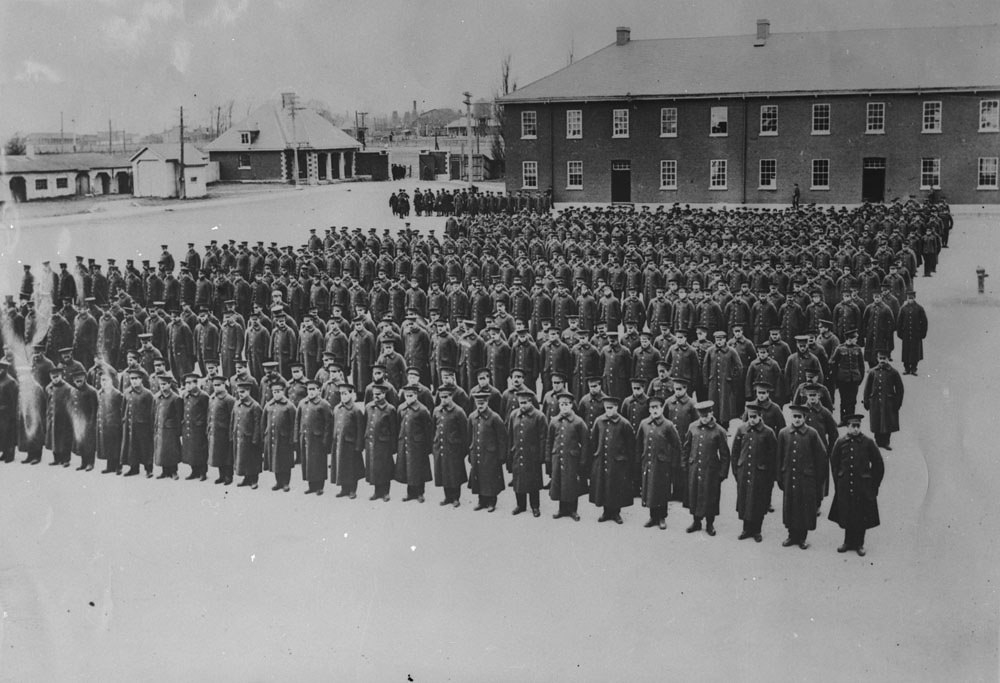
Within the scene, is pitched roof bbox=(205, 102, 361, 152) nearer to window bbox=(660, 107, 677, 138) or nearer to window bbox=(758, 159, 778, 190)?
window bbox=(660, 107, 677, 138)

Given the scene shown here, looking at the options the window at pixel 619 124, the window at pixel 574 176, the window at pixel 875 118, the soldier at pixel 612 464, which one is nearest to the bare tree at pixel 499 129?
the window at pixel 574 176

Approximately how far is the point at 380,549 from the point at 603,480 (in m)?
2.13

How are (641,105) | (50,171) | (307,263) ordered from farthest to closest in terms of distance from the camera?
(641,105)
(307,263)
(50,171)

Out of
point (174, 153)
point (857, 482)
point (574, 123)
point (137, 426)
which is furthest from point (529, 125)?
point (857, 482)

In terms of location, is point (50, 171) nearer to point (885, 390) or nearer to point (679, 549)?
point (679, 549)

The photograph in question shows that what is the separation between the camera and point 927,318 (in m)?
12.2

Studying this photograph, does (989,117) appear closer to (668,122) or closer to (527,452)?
(668,122)

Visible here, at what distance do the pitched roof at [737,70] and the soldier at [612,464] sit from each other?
15.1m

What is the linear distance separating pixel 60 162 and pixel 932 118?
2428cm

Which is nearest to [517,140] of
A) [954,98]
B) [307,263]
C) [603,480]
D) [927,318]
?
[954,98]

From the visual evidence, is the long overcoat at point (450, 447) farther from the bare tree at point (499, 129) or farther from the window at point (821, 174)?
the window at point (821, 174)

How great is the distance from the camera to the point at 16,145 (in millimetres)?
10586

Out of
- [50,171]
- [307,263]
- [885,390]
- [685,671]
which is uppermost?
[50,171]

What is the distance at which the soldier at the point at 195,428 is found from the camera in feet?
33.3
